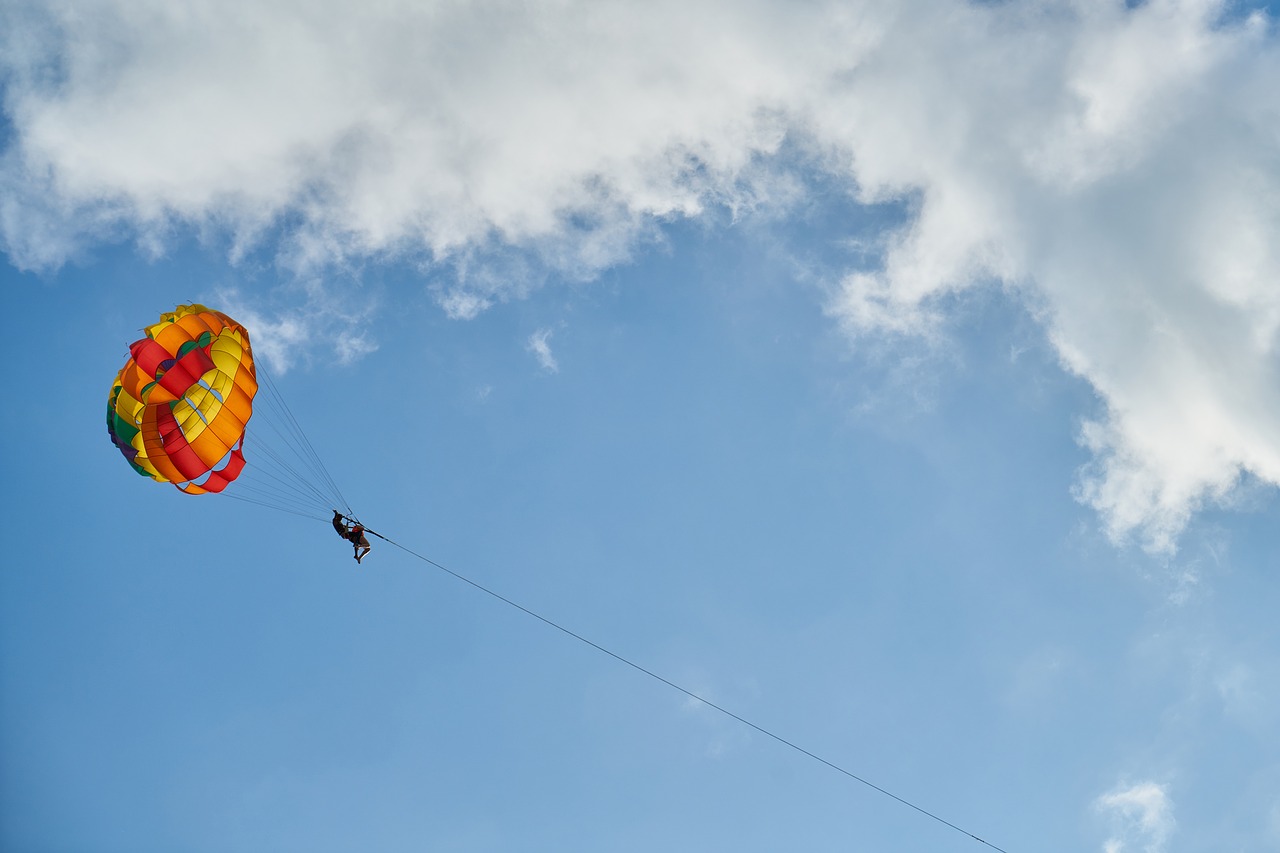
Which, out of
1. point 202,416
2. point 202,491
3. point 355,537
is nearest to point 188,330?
point 202,416

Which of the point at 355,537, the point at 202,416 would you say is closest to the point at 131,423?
the point at 202,416

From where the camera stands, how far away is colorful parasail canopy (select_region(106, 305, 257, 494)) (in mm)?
31406

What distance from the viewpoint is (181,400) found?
1264 inches

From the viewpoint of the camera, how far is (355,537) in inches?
1312

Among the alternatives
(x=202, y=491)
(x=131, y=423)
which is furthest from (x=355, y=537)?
(x=131, y=423)

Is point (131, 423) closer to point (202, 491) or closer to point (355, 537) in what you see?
point (202, 491)

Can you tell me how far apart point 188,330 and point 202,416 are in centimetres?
273

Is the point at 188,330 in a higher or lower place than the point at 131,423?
higher

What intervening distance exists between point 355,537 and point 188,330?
27.1 ft

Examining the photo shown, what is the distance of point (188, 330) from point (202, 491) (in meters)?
5.15

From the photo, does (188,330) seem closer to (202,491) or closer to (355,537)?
(202,491)

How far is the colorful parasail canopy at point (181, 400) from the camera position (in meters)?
31.4

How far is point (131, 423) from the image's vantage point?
31.8 meters

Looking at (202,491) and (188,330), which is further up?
(188,330)
